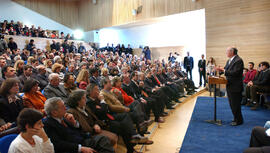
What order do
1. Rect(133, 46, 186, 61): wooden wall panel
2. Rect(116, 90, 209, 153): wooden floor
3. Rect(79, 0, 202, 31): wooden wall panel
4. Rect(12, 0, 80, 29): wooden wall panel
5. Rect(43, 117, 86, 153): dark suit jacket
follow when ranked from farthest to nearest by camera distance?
Rect(12, 0, 80, 29): wooden wall panel
Rect(133, 46, 186, 61): wooden wall panel
Rect(79, 0, 202, 31): wooden wall panel
Rect(116, 90, 209, 153): wooden floor
Rect(43, 117, 86, 153): dark suit jacket

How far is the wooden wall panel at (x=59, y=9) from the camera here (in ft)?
44.0

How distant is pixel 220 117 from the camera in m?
3.97

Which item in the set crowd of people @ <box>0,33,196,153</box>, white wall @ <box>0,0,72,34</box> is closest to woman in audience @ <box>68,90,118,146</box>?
crowd of people @ <box>0,33,196,153</box>

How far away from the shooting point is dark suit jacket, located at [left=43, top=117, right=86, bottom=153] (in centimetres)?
169

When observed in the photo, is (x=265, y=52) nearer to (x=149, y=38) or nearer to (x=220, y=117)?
(x=220, y=117)

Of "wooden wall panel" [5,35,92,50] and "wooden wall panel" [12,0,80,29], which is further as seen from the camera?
"wooden wall panel" [12,0,80,29]

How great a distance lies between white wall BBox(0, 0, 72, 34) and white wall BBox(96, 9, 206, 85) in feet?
11.6

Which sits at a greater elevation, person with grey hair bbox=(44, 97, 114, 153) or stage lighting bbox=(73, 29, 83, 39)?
stage lighting bbox=(73, 29, 83, 39)

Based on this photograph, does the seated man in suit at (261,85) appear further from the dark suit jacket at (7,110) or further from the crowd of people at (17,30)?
the crowd of people at (17,30)

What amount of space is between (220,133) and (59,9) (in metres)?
14.7

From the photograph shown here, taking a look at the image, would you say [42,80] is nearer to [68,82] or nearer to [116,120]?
[68,82]

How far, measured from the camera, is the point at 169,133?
342 cm

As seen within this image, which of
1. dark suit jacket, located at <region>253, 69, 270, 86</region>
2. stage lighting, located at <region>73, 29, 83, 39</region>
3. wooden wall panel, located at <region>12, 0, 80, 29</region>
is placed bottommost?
dark suit jacket, located at <region>253, 69, 270, 86</region>

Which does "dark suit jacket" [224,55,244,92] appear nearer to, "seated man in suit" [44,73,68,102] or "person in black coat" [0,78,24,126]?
"seated man in suit" [44,73,68,102]
